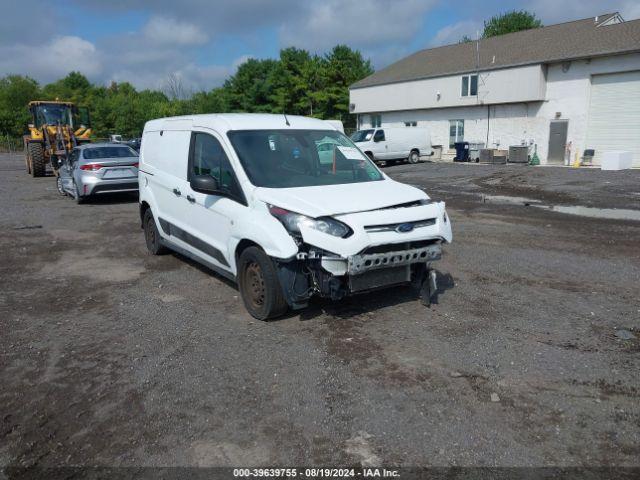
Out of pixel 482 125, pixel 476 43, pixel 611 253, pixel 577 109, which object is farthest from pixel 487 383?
pixel 476 43

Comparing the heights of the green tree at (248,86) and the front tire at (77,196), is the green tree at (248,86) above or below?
above

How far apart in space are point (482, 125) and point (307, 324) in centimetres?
2981

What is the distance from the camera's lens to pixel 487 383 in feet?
13.0

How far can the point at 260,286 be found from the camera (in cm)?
521

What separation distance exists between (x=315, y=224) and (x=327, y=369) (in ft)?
4.15

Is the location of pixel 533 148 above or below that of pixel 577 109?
below

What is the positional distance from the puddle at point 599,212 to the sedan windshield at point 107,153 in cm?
1110

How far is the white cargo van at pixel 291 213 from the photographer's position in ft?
15.4

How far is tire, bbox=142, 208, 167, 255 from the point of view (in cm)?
795

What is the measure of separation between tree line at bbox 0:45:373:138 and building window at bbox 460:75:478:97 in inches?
823

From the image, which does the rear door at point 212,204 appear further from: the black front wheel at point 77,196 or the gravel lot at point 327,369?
the black front wheel at point 77,196

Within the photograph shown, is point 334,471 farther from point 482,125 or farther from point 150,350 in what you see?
point 482,125

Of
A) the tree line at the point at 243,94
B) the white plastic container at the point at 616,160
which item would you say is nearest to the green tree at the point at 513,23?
the tree line at the point at 243,94

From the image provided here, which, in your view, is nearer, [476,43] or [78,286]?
[78,286]
